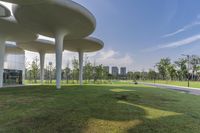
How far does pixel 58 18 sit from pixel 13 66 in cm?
2446

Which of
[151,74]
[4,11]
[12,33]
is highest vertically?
[4,11]

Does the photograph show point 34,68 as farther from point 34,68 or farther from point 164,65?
point 164,65

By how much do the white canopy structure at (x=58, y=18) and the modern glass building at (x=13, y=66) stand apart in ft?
56.9

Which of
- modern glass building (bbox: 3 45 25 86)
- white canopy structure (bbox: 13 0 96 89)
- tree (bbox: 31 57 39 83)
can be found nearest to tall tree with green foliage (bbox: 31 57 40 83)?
tree (bbox: 31 57 39 83)

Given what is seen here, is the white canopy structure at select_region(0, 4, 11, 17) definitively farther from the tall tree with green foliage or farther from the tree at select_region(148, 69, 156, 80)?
the tree at select_region(148, 69, 156, 80)

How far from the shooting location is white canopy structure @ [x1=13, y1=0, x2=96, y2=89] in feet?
54.7

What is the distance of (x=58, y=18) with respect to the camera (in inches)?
755

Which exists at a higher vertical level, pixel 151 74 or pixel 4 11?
pixel 4 11

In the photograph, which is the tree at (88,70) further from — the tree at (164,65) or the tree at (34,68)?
the tree at (164,65)

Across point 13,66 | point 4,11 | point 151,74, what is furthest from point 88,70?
point 151,74

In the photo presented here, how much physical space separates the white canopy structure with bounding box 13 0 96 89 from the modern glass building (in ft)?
56.9

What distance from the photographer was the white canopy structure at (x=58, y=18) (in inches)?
656

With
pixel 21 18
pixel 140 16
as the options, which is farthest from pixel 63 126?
pixel 140 16

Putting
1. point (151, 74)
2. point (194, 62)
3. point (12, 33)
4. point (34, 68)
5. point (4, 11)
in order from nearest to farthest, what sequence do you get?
point (4, 11) < point (12, 33) < point (34, 68) < point (194, 62) < point (151, 74)
